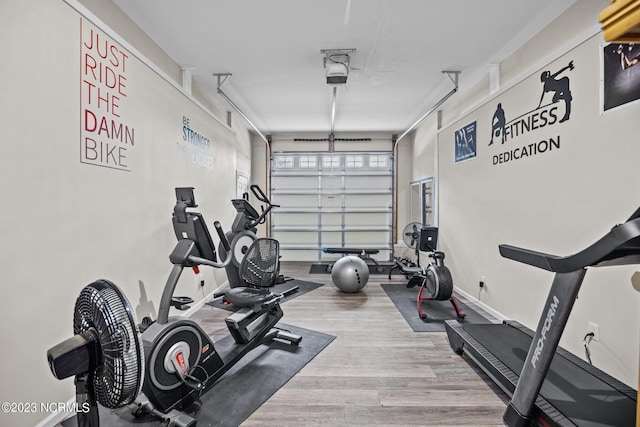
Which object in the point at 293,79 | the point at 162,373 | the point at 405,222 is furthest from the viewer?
the point at 405,222

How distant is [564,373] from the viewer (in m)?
1.86

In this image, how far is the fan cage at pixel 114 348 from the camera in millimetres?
867

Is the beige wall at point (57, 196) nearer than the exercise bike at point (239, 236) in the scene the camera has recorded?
Yes

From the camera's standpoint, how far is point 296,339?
2672mm

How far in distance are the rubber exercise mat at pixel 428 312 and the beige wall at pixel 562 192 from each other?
328 millimetres

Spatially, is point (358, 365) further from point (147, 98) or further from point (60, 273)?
point (147, 98)

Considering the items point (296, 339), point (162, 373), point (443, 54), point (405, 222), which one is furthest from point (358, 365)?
point (405, 222)

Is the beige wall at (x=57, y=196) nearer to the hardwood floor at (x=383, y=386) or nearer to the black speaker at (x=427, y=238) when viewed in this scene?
the hardwood floor at (x=383, y=386)

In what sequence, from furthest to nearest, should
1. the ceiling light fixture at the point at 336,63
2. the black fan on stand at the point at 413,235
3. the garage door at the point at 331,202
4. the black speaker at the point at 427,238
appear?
the garage door at the point at 331,202, the black fan on stand at the point at 413,235, the black speaker at the point at 427,238, the ceiling light fixture at the point at 336,63

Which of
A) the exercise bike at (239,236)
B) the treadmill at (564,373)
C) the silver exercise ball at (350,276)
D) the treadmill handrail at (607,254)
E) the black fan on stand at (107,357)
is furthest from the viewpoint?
the silver exercise ball at (350,276)

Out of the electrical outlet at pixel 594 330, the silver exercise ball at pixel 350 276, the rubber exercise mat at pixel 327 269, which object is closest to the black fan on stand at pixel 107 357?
the electrical outlet at pixel 594 330

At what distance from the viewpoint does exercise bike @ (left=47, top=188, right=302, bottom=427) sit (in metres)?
0.87

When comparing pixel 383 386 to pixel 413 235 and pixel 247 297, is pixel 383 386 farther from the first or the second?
pixel 413 235

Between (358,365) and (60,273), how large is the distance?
2291 mm
